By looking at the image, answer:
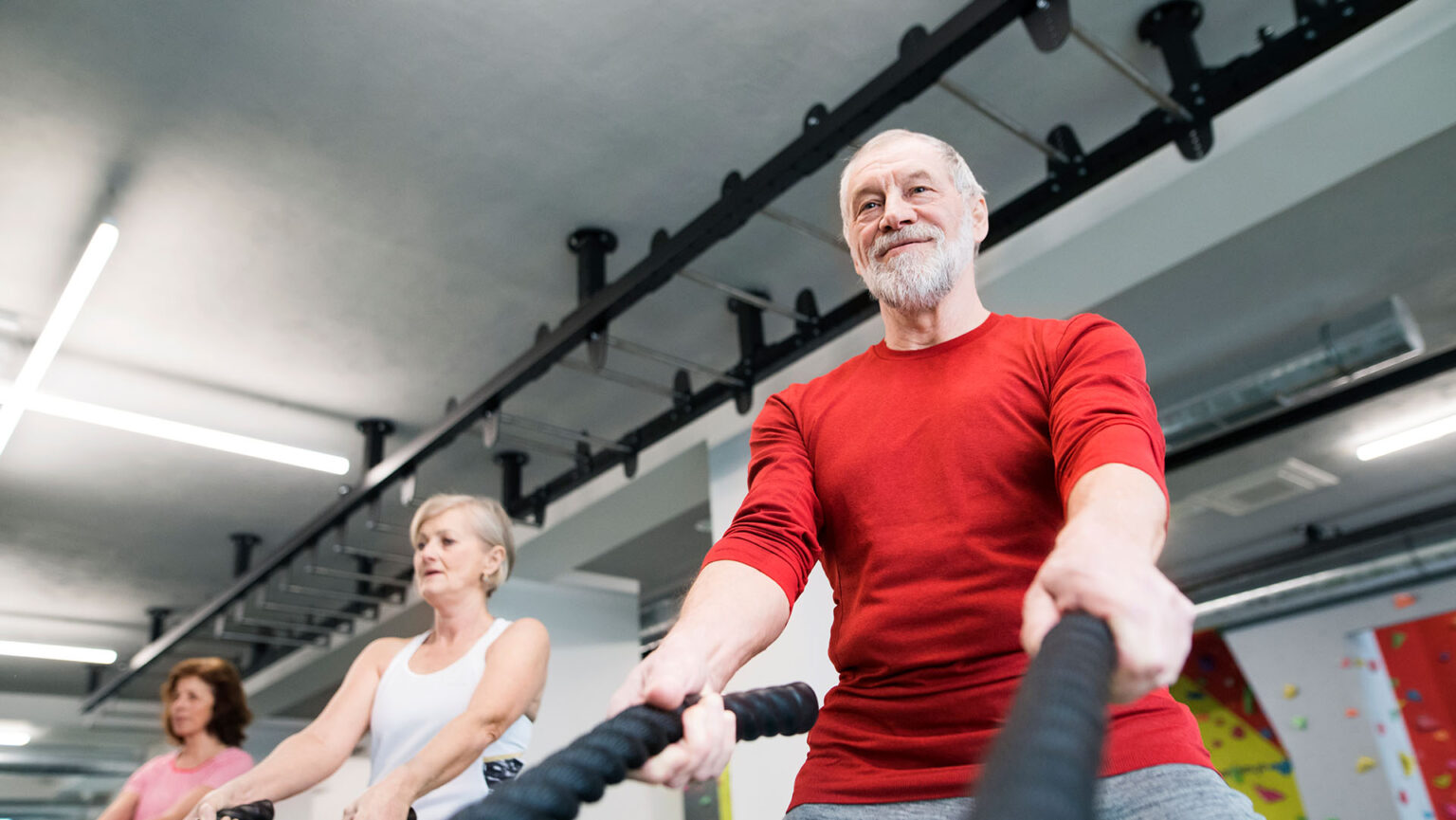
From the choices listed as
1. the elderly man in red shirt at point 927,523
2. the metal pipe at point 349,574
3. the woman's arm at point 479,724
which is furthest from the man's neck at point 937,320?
the metal pipe at point 349,574

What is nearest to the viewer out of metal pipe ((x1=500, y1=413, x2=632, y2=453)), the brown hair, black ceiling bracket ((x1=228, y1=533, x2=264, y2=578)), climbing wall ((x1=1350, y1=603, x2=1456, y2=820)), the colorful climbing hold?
the brown hair

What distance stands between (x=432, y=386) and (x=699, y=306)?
1.34m

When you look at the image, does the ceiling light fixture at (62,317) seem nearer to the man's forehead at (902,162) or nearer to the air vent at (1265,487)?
the man's forehead at (902,162)

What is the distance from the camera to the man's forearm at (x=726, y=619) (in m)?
0.80

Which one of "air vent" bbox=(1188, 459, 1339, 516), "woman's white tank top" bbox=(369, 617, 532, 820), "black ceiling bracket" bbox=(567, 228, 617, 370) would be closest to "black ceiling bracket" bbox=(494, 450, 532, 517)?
"black ceiling bracket" bbox=(567, 228, 617, 370)

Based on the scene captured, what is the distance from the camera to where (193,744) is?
121 inches

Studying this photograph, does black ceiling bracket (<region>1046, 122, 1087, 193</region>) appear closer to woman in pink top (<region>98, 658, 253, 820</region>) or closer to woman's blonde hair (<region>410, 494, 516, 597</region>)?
woman's blonde hair (<region>410, 494, 516, 597</region>)

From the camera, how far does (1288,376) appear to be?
157 inches

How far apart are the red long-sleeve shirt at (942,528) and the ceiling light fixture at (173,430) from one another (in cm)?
361

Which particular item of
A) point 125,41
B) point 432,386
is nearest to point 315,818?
point 432,386

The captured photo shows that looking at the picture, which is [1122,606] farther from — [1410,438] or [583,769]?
[1410,438]

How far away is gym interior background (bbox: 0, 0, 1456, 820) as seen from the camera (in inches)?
106

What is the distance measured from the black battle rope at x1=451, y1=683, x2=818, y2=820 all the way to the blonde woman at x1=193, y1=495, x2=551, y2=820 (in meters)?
1.07

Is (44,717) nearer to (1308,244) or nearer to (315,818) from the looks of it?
(315,818)
